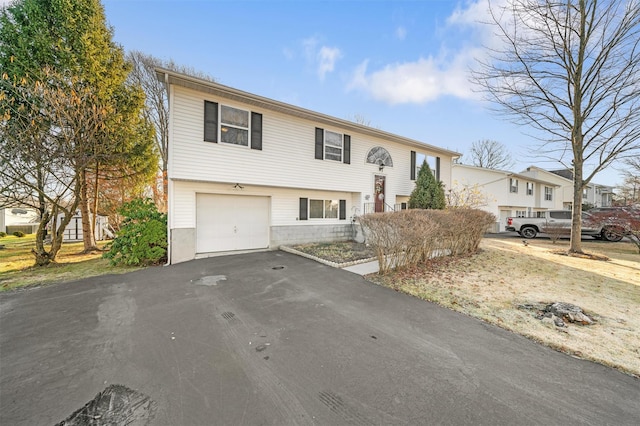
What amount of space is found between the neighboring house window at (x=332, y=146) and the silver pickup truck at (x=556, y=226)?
41.1 ft

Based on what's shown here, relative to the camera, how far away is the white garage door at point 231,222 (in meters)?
8.64

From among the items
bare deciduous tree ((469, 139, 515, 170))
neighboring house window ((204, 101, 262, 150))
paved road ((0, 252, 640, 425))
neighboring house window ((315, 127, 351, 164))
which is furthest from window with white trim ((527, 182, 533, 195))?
neighboring house window ((204, 101, 262, 150))

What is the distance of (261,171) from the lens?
9117mm

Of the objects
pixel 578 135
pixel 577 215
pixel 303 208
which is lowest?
pixel 577 215

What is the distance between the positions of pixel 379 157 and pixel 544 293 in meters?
8.94

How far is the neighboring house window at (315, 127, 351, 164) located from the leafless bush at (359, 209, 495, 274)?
4795 mm

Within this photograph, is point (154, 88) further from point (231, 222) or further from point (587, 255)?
point (587, 255)

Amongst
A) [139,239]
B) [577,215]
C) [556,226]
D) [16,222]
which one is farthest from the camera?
[16,222]

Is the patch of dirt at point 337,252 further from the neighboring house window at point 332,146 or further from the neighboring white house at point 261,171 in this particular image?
the neighboring house window at point 332,146

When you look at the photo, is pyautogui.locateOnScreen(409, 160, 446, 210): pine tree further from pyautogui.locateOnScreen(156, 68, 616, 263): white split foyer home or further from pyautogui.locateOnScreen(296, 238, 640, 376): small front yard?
pyautogui.locateOnScreen(296, 238, 640, 376): small front yard

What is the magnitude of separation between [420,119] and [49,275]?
18.0m

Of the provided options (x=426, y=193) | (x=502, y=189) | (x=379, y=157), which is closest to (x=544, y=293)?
(x=426, y=193)

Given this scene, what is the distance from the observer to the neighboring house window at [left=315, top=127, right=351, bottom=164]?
10719mm

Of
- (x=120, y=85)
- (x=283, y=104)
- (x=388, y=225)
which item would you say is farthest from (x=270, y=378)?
(x=120, y=85)
